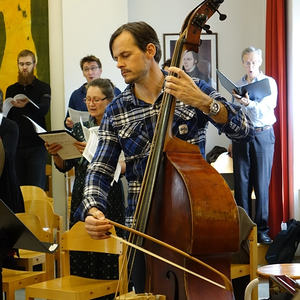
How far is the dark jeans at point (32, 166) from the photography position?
6.22 m

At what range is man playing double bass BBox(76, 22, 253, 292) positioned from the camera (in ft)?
7.44

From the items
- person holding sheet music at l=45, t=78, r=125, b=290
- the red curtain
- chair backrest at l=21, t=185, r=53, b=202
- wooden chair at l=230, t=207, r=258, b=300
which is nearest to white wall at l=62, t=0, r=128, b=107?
the red curtain

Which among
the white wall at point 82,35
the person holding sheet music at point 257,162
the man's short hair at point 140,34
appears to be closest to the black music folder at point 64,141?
the man's short hair at point 140,34

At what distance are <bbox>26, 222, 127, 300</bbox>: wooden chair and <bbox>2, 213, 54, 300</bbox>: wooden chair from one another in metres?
0.09

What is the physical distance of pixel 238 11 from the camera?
7.32m

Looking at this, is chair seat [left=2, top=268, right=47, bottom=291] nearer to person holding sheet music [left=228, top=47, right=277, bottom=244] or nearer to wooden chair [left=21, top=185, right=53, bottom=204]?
wooden chair [left=21, top=185, right=53, bottom=204]

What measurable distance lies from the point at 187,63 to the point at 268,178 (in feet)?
5.69

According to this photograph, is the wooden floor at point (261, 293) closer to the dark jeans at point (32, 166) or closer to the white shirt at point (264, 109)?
the dark jeans at point (32, 166)

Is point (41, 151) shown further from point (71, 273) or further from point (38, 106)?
point (71, 273)

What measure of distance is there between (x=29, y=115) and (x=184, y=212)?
465cm

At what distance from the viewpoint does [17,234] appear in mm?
2537

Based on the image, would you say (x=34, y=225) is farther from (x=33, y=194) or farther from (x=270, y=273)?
(x=270, y=273)

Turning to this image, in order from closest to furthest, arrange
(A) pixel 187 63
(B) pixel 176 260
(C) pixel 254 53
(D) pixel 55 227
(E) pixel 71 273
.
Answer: (B) pixel 176 260
(E) pixel 71 273
(D) pixel 55 227
(C) pixel 254 53
(A) pixel 187 63

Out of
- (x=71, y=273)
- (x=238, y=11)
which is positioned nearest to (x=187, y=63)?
(x=238, y=11)
